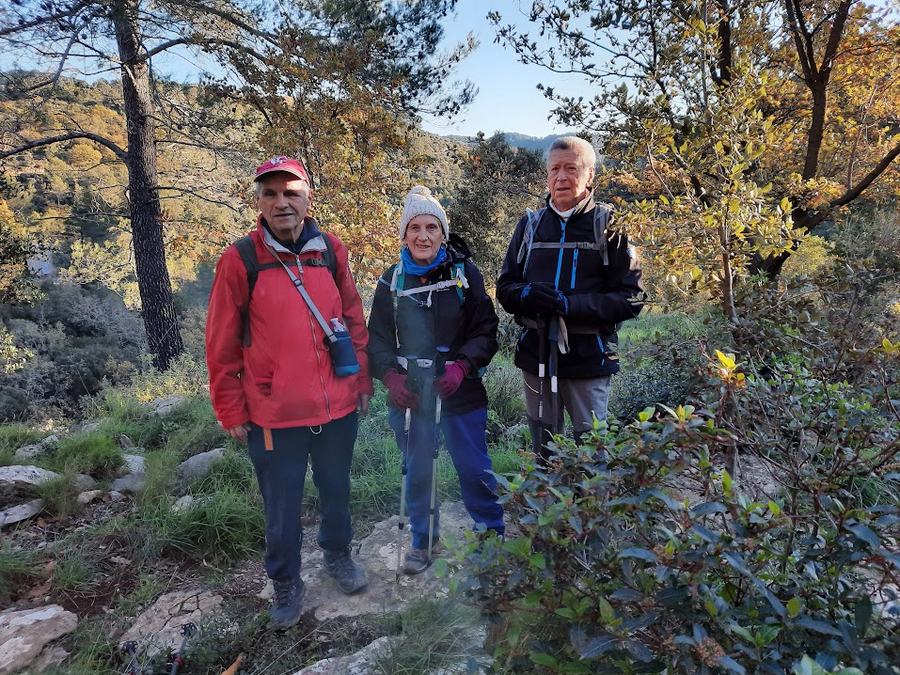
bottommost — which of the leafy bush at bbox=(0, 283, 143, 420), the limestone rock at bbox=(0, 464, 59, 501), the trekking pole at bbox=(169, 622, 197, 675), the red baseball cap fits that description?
the leafy bush at bbox=(0, 283, 143, 420)

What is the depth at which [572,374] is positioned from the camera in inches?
101

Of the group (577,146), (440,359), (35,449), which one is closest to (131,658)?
(440,359)

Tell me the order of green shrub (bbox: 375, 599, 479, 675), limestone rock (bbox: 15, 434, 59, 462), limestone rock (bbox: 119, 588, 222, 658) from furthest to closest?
1. limestone rock (bbox: 15, 434, 59, 462)
2. limestone rock (bbox: 119, 588, 222, 658)
3. green shrub (bbox: 375, 599, 479, 675)

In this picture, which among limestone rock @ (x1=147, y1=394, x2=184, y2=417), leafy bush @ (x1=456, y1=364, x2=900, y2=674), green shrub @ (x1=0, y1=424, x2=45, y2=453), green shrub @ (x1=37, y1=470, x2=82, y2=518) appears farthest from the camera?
limestone rock @ (x1=147, y1=394, x2=184, y2=417)

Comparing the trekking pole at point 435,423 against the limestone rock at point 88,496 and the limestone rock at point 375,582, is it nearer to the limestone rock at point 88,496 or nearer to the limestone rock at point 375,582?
the limestone rock at point 375,582

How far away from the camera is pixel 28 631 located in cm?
230

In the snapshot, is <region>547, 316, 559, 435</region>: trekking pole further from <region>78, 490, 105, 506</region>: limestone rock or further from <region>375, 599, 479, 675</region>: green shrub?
<region>78, 490, 105, 506</region>: limestone rock

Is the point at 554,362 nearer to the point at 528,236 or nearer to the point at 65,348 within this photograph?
the point at 528,236

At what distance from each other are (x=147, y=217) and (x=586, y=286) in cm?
785

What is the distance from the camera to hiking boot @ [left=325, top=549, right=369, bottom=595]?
263 centimetres

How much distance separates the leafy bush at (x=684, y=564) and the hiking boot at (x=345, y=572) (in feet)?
4.60

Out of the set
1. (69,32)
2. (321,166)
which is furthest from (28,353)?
(321,166)

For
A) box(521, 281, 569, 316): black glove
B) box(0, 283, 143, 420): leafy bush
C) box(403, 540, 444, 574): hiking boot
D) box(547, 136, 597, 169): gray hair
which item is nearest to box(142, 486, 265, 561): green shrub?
box(403, 540, 444, 574): hiking boot

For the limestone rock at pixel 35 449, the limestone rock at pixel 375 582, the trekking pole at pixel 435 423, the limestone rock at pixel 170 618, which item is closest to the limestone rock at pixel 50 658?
the limestone rock at pixel 170 618
